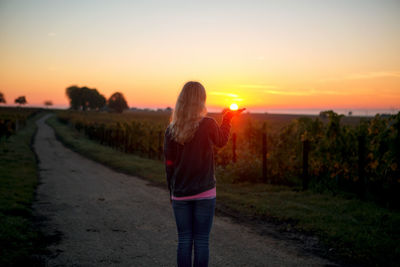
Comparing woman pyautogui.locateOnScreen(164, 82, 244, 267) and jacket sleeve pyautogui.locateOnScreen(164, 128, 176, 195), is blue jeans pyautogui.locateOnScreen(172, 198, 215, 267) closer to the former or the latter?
woman pyautogui.locateOnScreen(164, 82, 244, 267)

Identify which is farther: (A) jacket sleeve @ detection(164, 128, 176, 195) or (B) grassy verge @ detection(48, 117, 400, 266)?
(B) grassy verge @ detection(48, 117, 400, 266)

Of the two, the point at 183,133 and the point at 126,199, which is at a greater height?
the point at 183,133

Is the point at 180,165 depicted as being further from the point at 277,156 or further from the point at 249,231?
the point at 277,156

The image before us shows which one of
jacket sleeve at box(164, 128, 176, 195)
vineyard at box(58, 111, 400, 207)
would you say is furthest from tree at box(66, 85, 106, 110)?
jacket sleeve at box(164, 128, 176, 195)

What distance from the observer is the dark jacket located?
3197 millimetres

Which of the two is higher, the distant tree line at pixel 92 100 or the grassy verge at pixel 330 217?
the distant tree line at pixel 92 100

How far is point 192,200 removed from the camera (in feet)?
10.6

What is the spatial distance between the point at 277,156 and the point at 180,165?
30.4ft

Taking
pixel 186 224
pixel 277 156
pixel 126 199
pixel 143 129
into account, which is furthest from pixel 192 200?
pixel 143 129

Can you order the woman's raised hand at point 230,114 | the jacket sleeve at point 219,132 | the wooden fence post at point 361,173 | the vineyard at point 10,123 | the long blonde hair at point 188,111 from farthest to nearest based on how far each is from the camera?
the vineyard at point 10,123, the wooden fence post at point 361,173, the woman's raised hand at point 230,114, the jacket sleeve at point 219,132, the long blonde hair at point 188,111

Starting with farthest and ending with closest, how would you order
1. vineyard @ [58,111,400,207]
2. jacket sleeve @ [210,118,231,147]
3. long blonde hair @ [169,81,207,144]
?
1. vineyard @ [58,111,400,207]
2. jacket sleeve @ [210,118,231,147]
3. long blonde hair @ [169,81,207,144]

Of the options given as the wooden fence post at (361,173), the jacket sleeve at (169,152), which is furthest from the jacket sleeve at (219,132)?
the wooden fence post at (361,173)

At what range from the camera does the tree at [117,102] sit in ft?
530

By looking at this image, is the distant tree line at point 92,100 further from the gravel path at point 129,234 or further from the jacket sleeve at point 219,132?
the jacket sleeve at point 219,132
